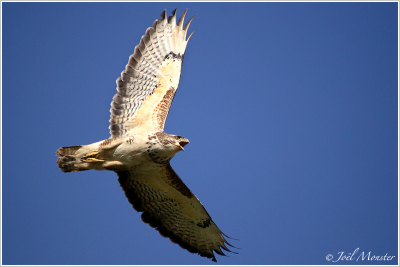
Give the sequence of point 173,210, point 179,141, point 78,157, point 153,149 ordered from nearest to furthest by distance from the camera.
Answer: point 179,141
point 153,149
point 78,157
point 173,210

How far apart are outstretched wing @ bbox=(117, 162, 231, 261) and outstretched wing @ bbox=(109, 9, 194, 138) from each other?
3.41ft

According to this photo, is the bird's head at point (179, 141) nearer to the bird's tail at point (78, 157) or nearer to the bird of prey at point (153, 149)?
the bird of prey at point (153, 149)

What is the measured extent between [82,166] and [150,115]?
5.23 ft

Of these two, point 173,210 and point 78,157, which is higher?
point 78,157

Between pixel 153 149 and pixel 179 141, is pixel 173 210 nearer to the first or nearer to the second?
pixel 153 149

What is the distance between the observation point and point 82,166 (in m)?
7.88

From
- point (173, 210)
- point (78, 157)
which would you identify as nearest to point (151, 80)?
point (78, 157)

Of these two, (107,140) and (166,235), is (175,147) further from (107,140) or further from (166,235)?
(166,235)

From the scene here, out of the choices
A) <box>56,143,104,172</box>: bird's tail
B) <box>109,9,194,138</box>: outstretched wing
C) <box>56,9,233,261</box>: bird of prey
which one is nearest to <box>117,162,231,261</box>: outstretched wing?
<box>56,9,233,261</box>: bird of prey

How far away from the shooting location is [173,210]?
8.91m

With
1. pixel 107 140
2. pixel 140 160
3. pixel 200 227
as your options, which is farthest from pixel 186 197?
pixel 107 140

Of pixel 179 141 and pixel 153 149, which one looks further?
pixel 153 149

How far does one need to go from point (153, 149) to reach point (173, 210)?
184cm

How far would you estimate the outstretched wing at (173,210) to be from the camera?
8547 millimetres
